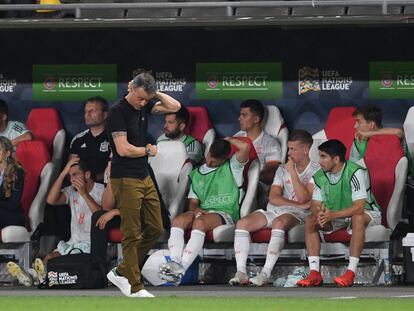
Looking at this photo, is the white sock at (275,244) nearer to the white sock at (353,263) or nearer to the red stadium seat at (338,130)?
the white sock at (353,263)

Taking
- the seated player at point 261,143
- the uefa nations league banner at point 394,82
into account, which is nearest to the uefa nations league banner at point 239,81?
the seated player at point 261,143

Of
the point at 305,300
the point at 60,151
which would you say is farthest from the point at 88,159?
the point at 305,300

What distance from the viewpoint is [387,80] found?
17656 millimetres

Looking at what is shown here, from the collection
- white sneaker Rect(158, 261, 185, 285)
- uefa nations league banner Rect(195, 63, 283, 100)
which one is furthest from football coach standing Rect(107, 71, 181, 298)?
uefa nations league banner Rect(195, 63, 283, 100)

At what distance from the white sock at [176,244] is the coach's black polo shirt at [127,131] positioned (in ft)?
8.66

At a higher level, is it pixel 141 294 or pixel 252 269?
pixel 252 269

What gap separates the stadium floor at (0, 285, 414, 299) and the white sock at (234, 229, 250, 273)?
0.35 m

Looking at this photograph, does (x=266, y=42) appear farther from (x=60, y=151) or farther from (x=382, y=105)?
(x=60, y=151)

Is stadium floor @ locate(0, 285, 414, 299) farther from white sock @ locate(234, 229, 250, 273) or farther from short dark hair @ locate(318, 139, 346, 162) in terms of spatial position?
short dark hair @ locate(318, 139, 346, 162)

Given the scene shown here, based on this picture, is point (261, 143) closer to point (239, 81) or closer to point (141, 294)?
point (239, 81)

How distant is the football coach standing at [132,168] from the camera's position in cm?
1345

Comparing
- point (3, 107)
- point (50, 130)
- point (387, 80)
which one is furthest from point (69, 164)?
point (387, 80)

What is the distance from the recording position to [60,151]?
17.9 meters

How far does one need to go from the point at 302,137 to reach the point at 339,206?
2.96 ft
